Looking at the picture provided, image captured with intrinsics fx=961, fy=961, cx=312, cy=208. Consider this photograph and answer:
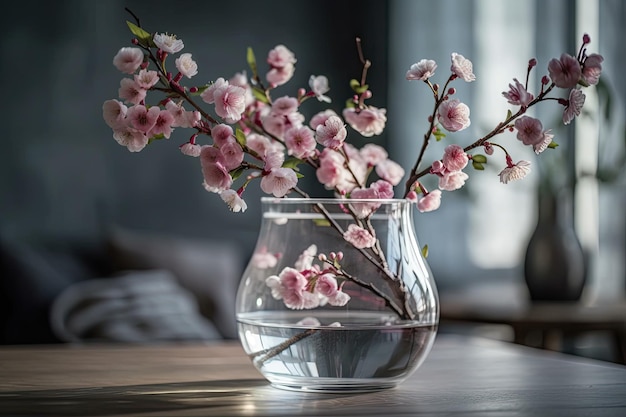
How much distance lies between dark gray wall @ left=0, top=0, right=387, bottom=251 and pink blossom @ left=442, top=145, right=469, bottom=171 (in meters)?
2.83

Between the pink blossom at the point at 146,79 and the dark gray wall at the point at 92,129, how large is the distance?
2774mm

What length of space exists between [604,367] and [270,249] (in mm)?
487

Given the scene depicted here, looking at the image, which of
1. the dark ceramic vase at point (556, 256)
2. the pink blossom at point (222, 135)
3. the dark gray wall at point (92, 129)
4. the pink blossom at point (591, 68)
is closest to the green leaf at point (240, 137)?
the pink blossom at point (222, 135)

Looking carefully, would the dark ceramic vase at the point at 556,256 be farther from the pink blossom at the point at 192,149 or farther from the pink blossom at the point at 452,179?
the pink blossom at the point at 192,149

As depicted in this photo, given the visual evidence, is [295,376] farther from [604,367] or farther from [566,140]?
[566,140]

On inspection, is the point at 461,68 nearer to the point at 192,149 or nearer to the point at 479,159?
the point at 479,159

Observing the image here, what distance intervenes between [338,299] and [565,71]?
0.31 metres

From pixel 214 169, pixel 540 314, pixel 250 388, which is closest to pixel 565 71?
pixel 214 169

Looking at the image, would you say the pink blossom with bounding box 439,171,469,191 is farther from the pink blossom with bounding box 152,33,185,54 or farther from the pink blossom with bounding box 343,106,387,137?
the pink blossom with bounding box 152,33,185,54

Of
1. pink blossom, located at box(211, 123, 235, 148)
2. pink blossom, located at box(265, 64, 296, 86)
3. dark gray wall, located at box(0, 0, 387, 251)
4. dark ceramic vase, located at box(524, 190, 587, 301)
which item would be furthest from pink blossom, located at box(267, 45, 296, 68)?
dark gray wall, located at box(0, 0, 387, 251)

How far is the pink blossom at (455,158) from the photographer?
966 millimetres

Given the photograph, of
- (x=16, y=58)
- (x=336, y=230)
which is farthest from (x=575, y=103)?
(x=16, y=58)

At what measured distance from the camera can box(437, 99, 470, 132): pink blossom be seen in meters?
0.95

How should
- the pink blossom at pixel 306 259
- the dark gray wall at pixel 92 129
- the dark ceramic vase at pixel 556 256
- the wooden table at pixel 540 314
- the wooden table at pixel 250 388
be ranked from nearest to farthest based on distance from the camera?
the wooden table at pixel 250 388 < the pink blossom at pixel 306 259 < the wooden table at pixel 540 314 < the dark ceramic vase at pixel 556 256 < the dark gray wall at pixel 92 129
